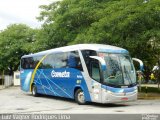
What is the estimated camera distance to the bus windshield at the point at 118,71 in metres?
17.9

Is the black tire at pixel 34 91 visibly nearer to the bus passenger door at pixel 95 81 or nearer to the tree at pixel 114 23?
the tree at pixel 114 23

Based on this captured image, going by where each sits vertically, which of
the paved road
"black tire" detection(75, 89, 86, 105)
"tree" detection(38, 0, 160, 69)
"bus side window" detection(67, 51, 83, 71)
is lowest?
the paved road

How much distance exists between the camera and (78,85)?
19688 mm

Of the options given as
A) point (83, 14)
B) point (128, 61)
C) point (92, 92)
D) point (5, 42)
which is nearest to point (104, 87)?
point (92, 92)

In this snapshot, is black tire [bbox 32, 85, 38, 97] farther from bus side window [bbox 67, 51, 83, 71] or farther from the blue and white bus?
bus side window [bbox 67, 51, 83, 71]

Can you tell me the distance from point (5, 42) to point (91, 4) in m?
27.6

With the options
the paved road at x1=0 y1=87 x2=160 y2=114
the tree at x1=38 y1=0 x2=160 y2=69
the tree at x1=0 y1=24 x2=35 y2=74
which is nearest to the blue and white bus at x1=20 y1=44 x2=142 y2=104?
the paved road at x1=0 y1=87 x2=160 y2=114

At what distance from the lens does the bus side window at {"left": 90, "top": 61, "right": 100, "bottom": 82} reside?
1807 cm

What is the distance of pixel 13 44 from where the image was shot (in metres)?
51.7

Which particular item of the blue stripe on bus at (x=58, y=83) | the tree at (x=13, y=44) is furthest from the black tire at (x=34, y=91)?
the tree at (x=13, y=44)

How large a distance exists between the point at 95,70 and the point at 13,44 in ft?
115

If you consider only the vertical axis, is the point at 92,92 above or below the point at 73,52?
below

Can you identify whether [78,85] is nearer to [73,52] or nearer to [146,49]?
[73,52]

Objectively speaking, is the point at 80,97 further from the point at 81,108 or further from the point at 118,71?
the point at 118,71
